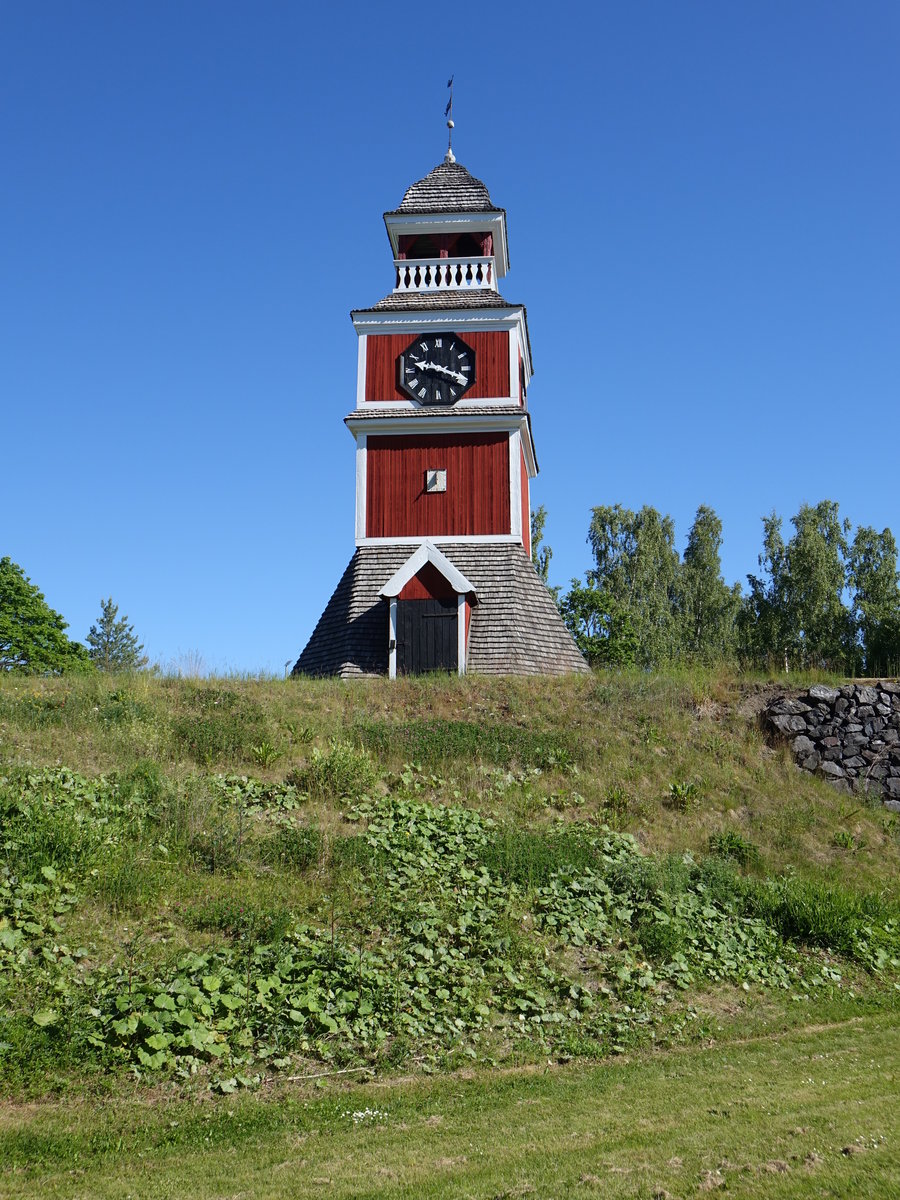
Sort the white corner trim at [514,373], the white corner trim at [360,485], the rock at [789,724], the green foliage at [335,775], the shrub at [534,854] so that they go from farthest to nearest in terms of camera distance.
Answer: the white corner trim at [514,373] → the white corner trim at [360,485] → the rock at [789,724] → the green foliage at [335,775] → the shrub at [534,854]

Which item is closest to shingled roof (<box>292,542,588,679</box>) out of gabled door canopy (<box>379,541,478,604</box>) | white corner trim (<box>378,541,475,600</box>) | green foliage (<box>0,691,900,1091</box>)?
gabled door canopy (<box>379,541,478,604</box>)

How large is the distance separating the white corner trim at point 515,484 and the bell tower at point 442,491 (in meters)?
0.03

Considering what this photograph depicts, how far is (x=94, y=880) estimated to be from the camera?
35.9ft

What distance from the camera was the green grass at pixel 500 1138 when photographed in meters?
6.58

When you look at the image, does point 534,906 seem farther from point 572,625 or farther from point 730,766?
point 572,625

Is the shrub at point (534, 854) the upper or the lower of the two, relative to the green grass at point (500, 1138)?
upper

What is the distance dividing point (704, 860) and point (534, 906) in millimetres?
3257

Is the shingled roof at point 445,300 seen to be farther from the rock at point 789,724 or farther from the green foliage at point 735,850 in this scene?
the green foliage at point 735,850

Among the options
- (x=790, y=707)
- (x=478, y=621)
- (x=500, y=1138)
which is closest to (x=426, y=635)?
(x=478, y=621)

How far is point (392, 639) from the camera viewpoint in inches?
872

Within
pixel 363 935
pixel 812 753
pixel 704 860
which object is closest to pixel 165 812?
pixel 363 935

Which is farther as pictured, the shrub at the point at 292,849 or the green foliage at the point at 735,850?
the green foliage at the point at 735,850

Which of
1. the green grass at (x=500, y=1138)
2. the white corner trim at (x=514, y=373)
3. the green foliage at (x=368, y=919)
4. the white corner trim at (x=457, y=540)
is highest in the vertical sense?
the white corner trim at (x=514, y=373)

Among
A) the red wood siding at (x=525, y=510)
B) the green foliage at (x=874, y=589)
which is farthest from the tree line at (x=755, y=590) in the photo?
the red wood siding at (x=525, y=510)
